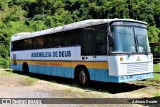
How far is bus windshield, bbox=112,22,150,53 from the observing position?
497 inches

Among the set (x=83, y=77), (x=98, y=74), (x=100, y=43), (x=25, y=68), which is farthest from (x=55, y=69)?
(x=25, y=68)

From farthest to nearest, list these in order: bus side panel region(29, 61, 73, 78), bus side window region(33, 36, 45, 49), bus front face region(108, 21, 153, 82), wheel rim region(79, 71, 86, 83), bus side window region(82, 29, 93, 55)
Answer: bus side window region(33, 36, 45, 49), bus side panel region(29, 61, 73, 78), wheel rim region(79, 71, 86, 83), bus side window region(82, 29, 93, 55), bus front face region(108, 21, 153, 82)

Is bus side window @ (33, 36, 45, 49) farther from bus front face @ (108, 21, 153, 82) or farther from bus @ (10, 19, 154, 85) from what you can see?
bus front face @ (108, 21, 153, 82)

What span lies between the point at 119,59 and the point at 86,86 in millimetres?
2771

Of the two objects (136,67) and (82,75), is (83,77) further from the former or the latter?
(136,67)

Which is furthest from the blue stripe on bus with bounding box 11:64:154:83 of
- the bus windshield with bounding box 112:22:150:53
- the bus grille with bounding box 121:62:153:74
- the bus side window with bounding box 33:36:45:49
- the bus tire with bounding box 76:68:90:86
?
the bus side window with bounding box 33:36:45:49

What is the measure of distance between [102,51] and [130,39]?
1.23 metres

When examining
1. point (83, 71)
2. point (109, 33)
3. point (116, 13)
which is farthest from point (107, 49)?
point (116, 13)

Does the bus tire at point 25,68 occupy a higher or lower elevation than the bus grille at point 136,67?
lower

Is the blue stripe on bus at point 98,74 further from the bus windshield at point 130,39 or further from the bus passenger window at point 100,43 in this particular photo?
the bus windshield at point 130,39

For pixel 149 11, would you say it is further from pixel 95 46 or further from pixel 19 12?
pixel 95 46

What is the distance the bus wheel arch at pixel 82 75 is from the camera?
14492 mm

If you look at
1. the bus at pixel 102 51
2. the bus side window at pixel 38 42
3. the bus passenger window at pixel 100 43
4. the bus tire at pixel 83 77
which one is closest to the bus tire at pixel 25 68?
the bus side window at pixel 38 42

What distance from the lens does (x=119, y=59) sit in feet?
40.6
